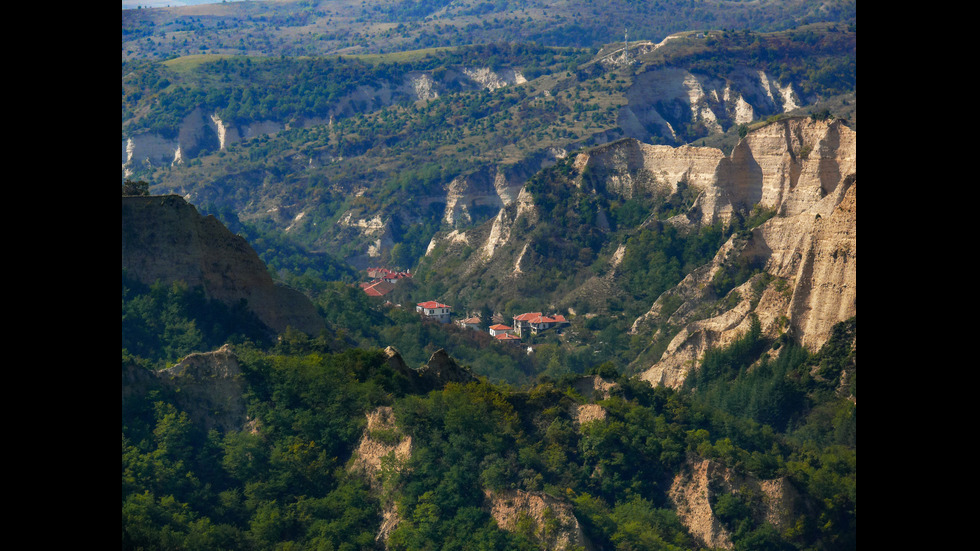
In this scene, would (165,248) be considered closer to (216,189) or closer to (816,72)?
(216,189)

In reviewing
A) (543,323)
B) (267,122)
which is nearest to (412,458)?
(543,323)

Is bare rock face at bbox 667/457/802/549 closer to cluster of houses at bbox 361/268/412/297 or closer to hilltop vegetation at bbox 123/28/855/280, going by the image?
cluster of houses at bbox 361/268/412/297

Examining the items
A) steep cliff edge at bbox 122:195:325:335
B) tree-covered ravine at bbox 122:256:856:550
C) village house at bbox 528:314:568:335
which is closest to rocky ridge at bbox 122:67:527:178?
village house at bbox 528:314:568:335

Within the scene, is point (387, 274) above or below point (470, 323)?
below

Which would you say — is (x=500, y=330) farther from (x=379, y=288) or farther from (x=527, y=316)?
(x=379, y=288)

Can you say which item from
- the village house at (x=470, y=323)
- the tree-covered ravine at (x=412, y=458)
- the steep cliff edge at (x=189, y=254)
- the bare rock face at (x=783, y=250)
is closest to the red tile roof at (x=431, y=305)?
the village house at (x=470, y=323)

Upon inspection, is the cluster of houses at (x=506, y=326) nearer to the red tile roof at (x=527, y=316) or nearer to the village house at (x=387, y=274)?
the red tile roof at (x=527, y=316)
